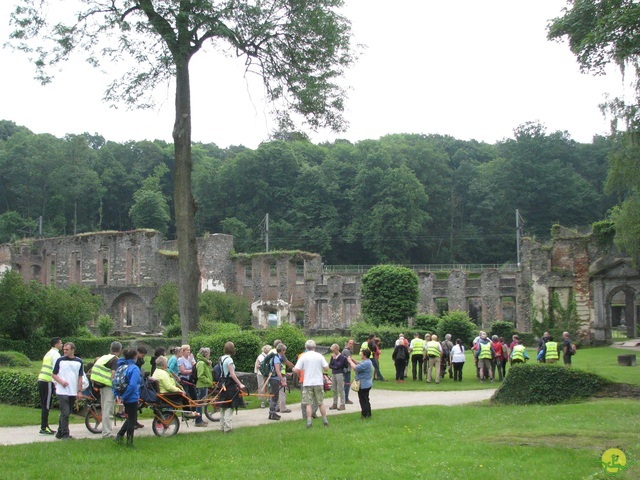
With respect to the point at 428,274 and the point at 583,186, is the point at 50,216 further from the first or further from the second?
the point at 583,186

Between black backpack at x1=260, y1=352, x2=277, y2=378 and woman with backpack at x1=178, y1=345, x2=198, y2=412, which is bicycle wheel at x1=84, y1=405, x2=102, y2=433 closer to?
woman with backpack at x1=178, y1=345, x2=198, y2=412

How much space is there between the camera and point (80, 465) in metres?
8.83

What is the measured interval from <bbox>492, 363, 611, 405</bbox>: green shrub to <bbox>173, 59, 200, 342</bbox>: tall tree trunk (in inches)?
302

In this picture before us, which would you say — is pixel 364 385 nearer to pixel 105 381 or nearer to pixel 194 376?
pixel 194 376

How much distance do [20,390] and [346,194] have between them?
5548cm

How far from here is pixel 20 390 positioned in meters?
15.1

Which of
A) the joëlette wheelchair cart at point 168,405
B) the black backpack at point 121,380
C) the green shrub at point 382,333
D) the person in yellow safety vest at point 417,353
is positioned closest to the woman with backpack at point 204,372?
the joëlette wheelchair cart at point 168,405

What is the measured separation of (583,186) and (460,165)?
1254 centimetres

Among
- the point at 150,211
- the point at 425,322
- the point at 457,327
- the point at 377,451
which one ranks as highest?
the point at 150,211

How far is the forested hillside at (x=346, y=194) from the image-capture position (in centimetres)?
6619

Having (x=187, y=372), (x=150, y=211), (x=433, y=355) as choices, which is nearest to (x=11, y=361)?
(x=187, y=372)

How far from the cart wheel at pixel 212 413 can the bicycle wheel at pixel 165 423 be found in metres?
1.66

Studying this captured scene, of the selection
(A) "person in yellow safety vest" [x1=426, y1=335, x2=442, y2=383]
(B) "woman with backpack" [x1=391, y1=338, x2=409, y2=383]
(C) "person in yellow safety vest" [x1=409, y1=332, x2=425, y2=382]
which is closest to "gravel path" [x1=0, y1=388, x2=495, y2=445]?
(B) "woman with backpack" [x1=391, y1=338, x2=409, y2=383]

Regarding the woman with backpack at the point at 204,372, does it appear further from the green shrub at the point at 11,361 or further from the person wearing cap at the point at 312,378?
the green shrub at the point at 11,361
